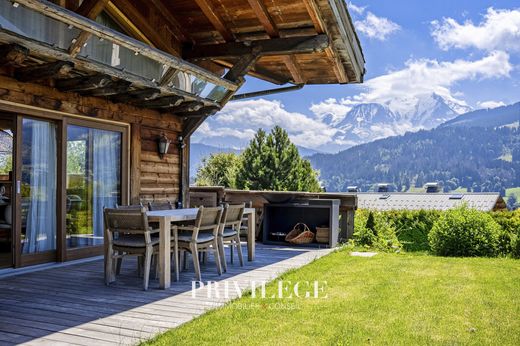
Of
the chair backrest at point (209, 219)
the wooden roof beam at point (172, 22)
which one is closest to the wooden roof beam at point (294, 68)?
the wooden roof beam at point (172, 22)

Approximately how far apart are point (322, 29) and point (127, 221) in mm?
3572

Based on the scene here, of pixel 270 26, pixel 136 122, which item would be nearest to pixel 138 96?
pixel 136 122

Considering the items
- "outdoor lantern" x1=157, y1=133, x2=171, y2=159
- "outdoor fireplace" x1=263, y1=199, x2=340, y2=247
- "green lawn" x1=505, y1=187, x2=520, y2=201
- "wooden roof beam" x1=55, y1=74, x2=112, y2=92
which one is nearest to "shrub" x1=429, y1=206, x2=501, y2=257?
"outdoor fireplace" x1=263, y1=199, x2=340, y2=247

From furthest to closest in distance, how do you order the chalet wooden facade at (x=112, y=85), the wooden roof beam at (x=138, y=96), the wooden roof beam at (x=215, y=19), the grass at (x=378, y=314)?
the wooden roof beam at (x=215, y=19) < the wooden roof beam at (x=138, y=96) < the chalet wooden facade at (x=112, y=85) < the grass at (x=378, y=314)

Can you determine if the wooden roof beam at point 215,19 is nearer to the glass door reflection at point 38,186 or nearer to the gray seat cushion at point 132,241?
the glass door reflection at point 38,186

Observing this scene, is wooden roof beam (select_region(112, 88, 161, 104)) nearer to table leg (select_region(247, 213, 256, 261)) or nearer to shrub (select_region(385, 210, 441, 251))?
table leg (select_region(247, 213, 256, 261))

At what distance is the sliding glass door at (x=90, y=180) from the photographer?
681cm

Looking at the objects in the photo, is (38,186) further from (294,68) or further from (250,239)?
(294,68)

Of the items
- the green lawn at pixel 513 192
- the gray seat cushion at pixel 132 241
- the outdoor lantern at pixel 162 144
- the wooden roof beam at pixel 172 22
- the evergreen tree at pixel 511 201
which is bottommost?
the evergreen tree at pixel 511 201

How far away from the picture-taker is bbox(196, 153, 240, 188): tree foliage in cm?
3223

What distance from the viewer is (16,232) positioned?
6.03 meters

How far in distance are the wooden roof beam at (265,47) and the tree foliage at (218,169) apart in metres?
23.2

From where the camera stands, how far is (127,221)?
5.05 meters

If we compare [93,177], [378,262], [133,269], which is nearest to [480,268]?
[378,262]
